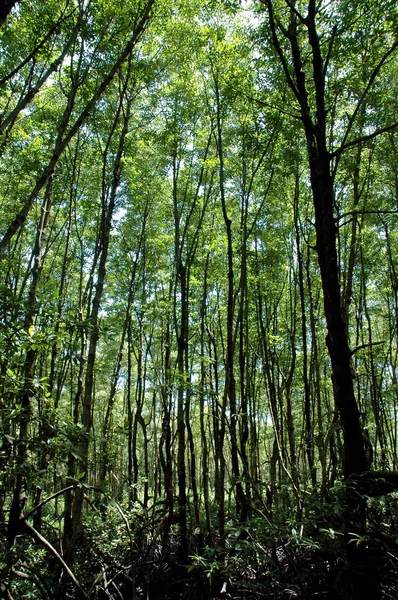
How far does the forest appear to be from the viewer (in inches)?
104

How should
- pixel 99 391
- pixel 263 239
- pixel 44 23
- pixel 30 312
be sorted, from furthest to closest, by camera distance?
1. pixel 99 391
2. pixel 263 239
3. pixel 44 23
4. pixel 30 312

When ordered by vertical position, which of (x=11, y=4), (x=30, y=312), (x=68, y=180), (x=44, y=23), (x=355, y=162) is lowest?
(x=30, y=312)

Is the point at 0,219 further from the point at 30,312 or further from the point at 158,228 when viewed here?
the point at 30,312

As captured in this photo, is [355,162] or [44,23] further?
[355,162]

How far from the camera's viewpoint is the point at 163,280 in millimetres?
11375

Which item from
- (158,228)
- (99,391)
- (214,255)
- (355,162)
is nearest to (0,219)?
(158,228)

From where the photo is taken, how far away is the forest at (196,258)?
8.70 feet

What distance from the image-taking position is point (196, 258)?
30.0 ft

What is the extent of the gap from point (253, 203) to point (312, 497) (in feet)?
25.4

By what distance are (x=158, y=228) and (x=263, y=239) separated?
310cm

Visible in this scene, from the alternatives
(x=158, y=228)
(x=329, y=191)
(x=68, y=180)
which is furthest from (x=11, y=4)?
(x=158, y=228)

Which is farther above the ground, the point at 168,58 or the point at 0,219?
the point at 168,58

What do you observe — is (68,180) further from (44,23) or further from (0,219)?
(44,23)

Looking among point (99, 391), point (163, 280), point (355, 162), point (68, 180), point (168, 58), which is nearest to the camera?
point (355, 162)
